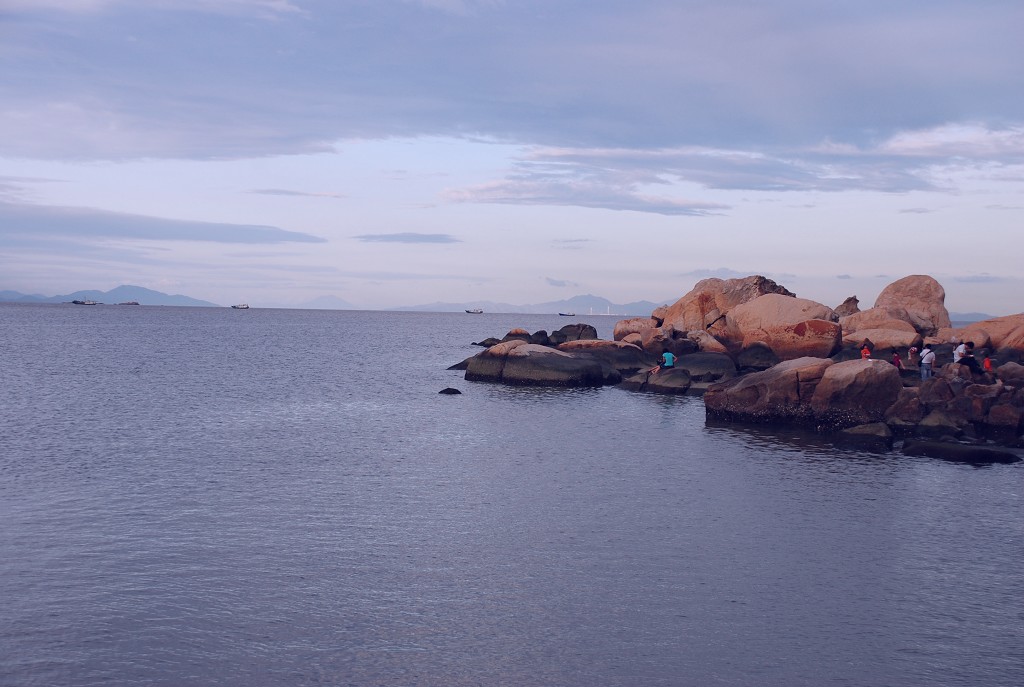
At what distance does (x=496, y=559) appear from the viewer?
16.1 m

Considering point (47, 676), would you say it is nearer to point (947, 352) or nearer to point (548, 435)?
point (548, 435)

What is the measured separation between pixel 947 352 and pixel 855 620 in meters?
43.7

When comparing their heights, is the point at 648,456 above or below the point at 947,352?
below

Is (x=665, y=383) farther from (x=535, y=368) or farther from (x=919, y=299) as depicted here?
(x=919, y=299)

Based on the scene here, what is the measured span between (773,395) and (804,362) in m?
1.78

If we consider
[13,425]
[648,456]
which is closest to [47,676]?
[648,456]

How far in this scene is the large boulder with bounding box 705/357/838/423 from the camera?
3278 centimetres

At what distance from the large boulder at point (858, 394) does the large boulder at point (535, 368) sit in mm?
17470

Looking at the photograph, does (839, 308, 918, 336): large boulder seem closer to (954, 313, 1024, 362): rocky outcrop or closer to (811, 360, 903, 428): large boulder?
(954, 313, 1024, 362): rocky outcrop

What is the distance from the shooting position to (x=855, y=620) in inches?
527

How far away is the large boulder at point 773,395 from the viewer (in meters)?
32.8

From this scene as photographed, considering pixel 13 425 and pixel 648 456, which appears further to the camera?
pixel 13 425

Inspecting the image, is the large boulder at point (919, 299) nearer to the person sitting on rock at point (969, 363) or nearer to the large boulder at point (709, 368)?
the large boulder at point (709, 368)

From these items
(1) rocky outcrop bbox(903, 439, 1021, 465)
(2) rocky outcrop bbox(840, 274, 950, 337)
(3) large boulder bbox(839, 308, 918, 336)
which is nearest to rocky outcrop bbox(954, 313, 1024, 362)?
(3) large boulder bbox(839, 308, 918, 336)
